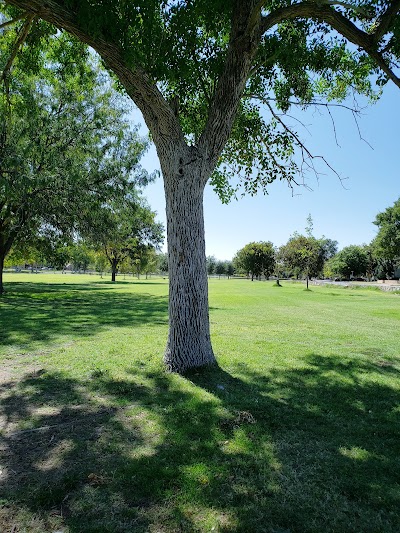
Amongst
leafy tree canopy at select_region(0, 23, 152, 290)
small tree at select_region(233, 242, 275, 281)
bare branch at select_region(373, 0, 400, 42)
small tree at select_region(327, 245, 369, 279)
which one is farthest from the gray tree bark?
small tree at select_region(327, 245, 369, 279)

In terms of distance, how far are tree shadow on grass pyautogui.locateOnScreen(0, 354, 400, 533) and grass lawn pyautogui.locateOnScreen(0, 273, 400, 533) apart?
1 centimetres

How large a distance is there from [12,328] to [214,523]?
8344 mm

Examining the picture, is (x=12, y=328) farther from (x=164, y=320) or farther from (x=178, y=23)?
(x=178, y=23)

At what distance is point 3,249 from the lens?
19281mm

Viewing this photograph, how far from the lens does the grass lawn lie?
2.48 meters

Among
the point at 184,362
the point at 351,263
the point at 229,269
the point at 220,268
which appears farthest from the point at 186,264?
the point at 220,268

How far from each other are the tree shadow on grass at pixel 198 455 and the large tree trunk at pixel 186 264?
0.50 m

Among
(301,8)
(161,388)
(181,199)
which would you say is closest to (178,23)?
(301,8)

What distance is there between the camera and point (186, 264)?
539 cm

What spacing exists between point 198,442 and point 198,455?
0.24 meters

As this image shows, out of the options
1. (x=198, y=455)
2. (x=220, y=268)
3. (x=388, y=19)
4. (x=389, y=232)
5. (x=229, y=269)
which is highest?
(x=389, y=232)

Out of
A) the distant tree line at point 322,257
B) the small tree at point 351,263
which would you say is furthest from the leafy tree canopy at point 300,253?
the small tree at point 351,263

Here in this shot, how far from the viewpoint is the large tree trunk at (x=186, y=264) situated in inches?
211

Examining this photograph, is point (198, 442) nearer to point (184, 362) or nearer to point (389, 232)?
point (184, 362)
